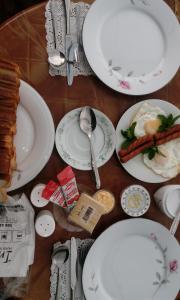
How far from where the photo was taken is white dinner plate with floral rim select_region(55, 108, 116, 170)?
3.31ft

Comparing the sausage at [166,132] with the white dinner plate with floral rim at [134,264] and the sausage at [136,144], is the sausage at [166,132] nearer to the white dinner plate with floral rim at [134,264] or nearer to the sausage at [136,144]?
the sausage at [136,144]

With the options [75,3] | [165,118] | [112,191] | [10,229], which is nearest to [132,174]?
[112,191]

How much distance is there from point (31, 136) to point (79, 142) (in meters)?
0.12

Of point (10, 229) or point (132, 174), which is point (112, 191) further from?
point (10, 229)

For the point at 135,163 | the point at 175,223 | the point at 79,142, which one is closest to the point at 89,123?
the point at 79,142

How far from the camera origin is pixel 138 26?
105cm

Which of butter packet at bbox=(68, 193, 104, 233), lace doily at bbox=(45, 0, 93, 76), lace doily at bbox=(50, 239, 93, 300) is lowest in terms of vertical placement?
lace doily at bbox=(50, 239, 93, 300)

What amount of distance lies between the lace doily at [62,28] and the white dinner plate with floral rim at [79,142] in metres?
0.11

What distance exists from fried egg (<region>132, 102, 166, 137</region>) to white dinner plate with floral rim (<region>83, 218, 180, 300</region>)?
0.75ft

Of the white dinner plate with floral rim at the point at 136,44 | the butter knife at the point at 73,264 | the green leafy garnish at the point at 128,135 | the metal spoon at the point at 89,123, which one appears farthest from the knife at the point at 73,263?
the white dinner plate with floral rim at the point at 136,44

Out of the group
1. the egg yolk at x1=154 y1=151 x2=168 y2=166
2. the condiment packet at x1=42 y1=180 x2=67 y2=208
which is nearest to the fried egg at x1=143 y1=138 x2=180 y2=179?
the egg yolk at x1=154 y1=151 x2=168 y2=166

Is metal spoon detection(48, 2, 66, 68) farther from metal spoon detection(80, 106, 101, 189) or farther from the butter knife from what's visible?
the butter knife

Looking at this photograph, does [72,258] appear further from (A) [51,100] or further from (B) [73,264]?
(A) [51,100]

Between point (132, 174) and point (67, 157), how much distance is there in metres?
0.17
